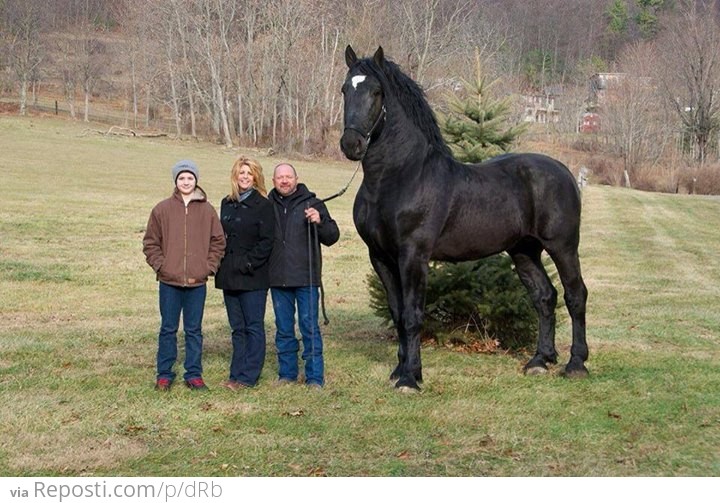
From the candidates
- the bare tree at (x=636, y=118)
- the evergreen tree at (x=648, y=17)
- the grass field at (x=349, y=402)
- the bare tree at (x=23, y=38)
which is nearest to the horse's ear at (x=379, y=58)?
the grass field at (x=349, y=402)

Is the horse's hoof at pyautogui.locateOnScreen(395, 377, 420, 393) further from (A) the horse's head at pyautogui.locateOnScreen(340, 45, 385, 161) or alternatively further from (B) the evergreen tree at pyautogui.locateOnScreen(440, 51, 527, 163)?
(B) the evergreen tree at pyautogui.locateOnScreen(440, 51, 527, 163)

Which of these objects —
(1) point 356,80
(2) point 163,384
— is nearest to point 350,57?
(1) point 356,80

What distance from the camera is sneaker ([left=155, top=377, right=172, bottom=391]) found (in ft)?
22.5

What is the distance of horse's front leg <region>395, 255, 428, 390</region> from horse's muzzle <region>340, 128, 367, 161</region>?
38.7 inches

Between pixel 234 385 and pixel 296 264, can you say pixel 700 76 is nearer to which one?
pixel 296 264

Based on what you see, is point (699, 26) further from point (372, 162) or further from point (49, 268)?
point (372, 162)

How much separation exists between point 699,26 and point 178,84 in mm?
37318

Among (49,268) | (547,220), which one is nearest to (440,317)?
(547,220)

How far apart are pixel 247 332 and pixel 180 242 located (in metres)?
1.04

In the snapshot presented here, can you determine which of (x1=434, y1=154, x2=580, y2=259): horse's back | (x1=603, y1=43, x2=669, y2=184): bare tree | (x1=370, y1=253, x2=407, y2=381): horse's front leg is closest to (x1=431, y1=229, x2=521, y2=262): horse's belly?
(x1=434, y1=154, x2=580, y2=259): horse's back

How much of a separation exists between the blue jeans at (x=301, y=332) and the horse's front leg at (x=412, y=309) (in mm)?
723

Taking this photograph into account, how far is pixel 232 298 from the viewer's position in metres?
7.13

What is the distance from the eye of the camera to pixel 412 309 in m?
6.94

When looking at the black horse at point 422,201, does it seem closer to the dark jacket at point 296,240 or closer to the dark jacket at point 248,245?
the dark jacket at point 296,240
